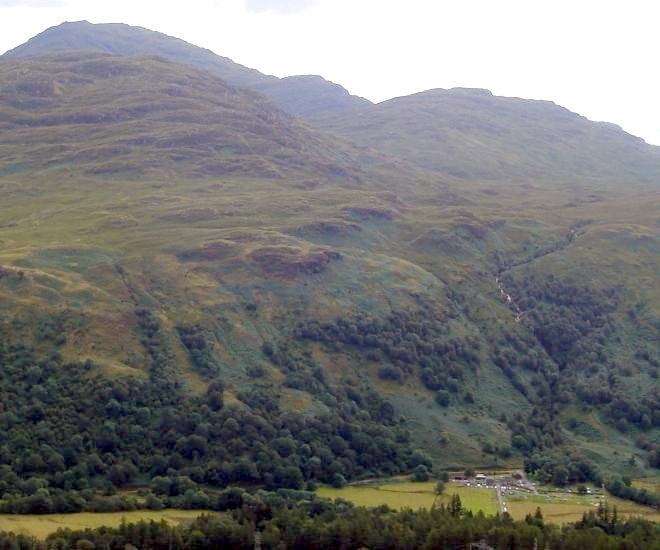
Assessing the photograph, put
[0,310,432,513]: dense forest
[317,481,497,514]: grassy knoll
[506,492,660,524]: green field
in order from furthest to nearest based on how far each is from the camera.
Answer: [317,481,497,514]: grassy knoll, [506,492,660,524]: green field, [0,310,432,513]: dense forest

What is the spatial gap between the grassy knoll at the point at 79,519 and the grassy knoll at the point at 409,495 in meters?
20.3

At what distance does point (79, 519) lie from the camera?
86.1m

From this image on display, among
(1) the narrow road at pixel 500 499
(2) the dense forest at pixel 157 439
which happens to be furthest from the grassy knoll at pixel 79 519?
(1) the narrow road at pixel 500 499

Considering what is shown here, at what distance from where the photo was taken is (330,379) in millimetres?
130750

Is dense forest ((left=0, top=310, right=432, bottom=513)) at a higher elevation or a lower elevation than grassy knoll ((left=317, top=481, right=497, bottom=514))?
higher

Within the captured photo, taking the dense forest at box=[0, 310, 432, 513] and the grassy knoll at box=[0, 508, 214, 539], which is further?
the dense forest at box=[0, 310, 432, 513]

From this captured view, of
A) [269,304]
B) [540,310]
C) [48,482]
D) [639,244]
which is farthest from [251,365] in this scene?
[639,244]

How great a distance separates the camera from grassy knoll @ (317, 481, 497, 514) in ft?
333

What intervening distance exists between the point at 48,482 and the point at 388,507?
38.9m

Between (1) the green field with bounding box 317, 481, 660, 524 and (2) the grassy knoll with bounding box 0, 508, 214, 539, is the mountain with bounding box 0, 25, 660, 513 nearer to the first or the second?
(2) the grassy knoll with bounding box 0, 508, 214, 539

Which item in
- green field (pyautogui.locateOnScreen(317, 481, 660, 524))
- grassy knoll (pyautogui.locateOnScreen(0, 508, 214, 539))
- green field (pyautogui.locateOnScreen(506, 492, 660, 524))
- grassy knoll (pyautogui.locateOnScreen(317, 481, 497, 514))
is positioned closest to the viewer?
grassy knoll (pyautogui.locateOnScreen(0, 508, 214, 539))

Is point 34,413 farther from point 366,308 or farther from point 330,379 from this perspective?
point 366,308

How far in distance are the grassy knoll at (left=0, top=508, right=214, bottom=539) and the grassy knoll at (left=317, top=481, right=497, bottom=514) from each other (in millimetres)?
20325

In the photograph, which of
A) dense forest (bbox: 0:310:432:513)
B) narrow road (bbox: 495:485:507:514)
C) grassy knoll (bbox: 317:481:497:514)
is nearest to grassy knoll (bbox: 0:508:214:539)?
dense forest (bbox: 0:310:432:513)
